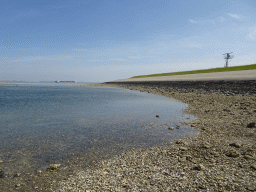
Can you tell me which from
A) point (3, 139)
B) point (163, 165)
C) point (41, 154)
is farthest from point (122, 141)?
point (3, 139)

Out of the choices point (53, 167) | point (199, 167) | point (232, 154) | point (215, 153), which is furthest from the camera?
point (215, 153)

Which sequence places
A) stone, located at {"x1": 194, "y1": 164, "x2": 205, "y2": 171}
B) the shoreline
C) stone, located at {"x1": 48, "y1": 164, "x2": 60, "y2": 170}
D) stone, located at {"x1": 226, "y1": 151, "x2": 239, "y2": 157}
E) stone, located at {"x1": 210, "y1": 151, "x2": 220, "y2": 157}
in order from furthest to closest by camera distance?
stone, located at {"x1": 210, "y1": 151, "x2": 220, "y2": 157} < stone, located at {"x1": 226, "y1": 151, "x2": 239, "y2": 157} < stone, located at {"x1": 48, "y1": 164, "x2": 60, "y2": 170} < stone, located at {"x1": 194, "y1": 164, "x2": 205, "y2": 171} < the shoreline

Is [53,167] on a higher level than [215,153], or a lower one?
lower

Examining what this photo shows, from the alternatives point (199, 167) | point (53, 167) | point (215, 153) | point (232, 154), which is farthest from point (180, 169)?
point (53, 167)

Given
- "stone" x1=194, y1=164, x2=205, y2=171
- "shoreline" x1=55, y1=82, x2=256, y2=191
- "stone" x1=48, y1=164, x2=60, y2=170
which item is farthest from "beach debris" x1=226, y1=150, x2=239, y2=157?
"stone" x1=48, y1=164, x2=60, y2=170

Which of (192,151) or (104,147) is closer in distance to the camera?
(192,151)

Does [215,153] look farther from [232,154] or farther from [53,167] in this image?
[53,167]

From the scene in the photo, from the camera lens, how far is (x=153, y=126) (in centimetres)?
1182

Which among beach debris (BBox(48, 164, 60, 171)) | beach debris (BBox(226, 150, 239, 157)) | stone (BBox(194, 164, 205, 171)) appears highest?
beach debris (BBox(226, 150, 239, 157))

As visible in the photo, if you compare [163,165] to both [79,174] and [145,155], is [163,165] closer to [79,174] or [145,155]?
[145,155]

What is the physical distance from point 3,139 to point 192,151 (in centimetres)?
1077

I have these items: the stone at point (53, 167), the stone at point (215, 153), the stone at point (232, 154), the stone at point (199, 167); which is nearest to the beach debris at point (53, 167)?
the stone at point (53, 167)

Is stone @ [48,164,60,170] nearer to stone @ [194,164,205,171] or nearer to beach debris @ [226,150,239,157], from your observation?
stone @ [194,164,205,171]

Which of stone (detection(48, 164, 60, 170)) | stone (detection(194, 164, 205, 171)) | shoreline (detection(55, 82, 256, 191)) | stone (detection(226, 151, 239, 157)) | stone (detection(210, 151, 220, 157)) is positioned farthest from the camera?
stone (detection(210, 151, 220, 157))
